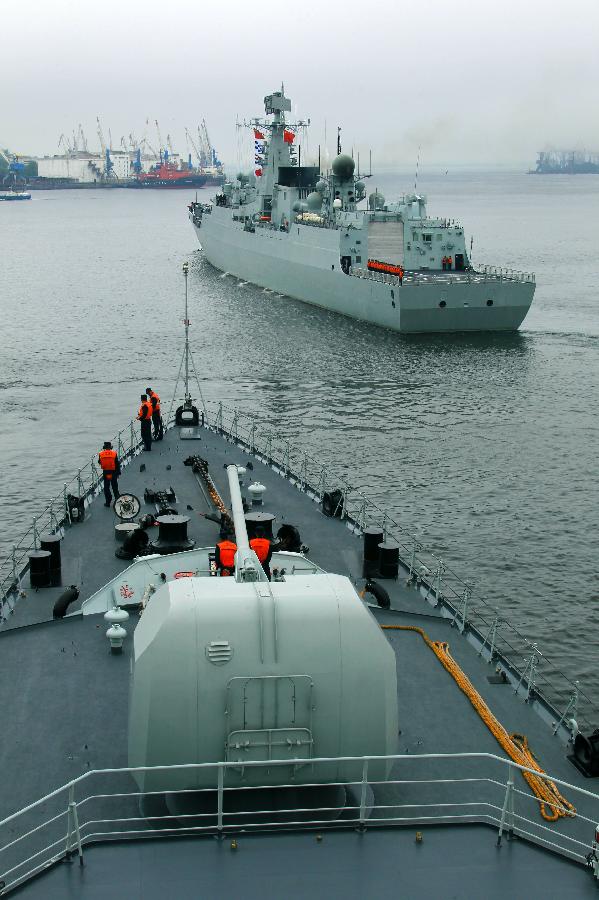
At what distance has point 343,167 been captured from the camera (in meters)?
75.6

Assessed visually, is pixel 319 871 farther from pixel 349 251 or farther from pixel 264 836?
pixel 349 251

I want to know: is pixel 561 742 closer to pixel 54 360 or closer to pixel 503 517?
pixel 503 517

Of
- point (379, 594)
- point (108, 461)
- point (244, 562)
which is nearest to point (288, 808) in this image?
point (244, 562)

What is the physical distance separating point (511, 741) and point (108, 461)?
1189 cm

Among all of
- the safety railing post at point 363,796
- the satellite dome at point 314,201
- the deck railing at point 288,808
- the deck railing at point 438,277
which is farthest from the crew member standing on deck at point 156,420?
the satellite dome at point 314,201

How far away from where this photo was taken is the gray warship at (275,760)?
8508 mm

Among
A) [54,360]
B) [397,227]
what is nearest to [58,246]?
[397,227]

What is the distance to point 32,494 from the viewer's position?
1267 inches

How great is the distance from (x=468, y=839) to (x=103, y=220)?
179757 millimetres

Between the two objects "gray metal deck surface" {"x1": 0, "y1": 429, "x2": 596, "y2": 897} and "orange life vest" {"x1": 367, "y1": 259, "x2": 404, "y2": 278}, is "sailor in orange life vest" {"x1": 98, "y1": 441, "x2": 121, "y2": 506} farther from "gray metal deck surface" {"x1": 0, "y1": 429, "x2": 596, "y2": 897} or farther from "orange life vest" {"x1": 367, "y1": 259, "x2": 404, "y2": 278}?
"orange life vest" {"x1": 367, "y1": 259, "x2": 404, "y2": 278}

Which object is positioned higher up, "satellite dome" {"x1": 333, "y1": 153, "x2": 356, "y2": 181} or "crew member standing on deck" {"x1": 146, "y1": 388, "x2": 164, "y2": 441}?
"satellite dome" {"x1": 333, "y1": 153, "x2": 356, "y2": 181}

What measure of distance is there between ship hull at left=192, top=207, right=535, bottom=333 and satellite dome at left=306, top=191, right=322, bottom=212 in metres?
3.66

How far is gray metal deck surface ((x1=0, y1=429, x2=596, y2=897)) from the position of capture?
27.6 ft

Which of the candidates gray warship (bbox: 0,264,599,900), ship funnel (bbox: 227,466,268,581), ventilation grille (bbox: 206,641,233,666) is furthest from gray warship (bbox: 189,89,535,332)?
ventilation grille (bbox: 206,641,233,666)
